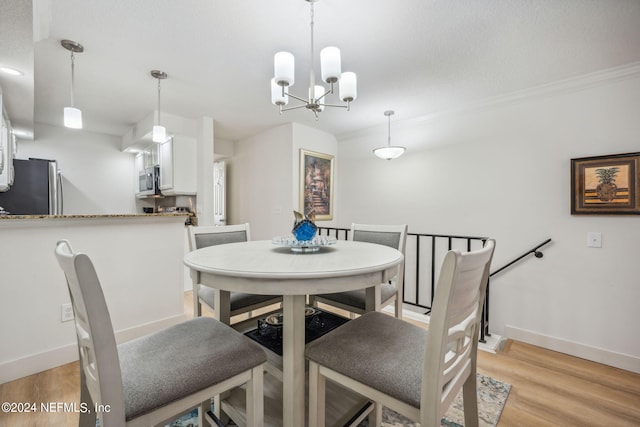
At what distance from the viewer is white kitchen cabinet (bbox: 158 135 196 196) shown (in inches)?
133

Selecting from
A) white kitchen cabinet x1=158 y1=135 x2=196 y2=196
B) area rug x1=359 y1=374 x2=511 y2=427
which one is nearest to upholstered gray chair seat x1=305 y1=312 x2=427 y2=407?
area rug x1=359 y1=374 x2=511 y2=427

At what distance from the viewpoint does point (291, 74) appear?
1.48m

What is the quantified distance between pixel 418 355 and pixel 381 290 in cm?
98

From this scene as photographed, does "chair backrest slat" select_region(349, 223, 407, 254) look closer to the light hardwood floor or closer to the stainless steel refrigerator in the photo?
the light hardwood floor

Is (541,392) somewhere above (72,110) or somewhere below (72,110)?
below

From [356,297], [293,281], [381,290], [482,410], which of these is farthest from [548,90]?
[293,281]

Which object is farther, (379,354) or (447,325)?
(379,354)

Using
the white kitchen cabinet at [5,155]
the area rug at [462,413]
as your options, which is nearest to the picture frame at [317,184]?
the area rug at [462,413]

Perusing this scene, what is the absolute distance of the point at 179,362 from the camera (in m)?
0.88

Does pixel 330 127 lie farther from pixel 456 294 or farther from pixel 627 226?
pixel 456 294

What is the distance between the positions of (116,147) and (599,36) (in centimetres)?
590

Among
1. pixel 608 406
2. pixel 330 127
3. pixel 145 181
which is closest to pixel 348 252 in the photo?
pixel 608 406

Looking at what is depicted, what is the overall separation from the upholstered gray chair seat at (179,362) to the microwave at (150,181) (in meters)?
3.27

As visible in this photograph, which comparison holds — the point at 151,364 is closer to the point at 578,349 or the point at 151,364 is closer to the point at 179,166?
the point at 179,166
